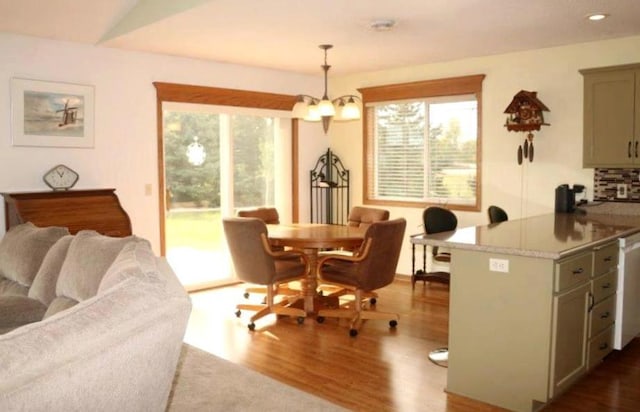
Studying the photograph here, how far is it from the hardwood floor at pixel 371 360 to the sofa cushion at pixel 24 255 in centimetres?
121

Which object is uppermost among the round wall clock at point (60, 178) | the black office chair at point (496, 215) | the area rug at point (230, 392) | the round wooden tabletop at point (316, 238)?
the round wall clock at point (60, 178)

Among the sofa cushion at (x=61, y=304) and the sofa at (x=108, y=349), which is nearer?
the sofa at (x=108, y=349)

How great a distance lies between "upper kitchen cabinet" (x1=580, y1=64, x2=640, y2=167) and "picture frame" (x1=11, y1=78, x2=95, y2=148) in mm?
4387

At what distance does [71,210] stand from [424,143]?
3661 millimetres

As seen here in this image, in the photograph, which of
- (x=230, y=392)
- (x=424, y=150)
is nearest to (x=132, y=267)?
(x=230, y=392)

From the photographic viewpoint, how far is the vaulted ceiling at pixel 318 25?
3.86 meters

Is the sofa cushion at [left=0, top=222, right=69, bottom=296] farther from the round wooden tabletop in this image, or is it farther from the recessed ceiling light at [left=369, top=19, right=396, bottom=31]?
the recessed ceiling light at [left=369, top=19, right=396, bottom=31]

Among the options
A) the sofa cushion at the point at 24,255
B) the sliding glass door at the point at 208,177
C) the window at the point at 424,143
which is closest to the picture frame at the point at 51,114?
the sliding glass door at the point at 208,177

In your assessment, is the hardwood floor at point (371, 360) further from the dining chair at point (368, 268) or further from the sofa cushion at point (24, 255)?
the sofa cushion at point (24, 255)

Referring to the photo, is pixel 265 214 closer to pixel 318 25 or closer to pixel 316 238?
pixel 316 238

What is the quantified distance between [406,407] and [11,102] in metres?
3.91

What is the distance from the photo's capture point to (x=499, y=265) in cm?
302

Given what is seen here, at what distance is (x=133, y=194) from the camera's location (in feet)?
17.8

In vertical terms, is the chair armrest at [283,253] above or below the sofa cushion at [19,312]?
above
